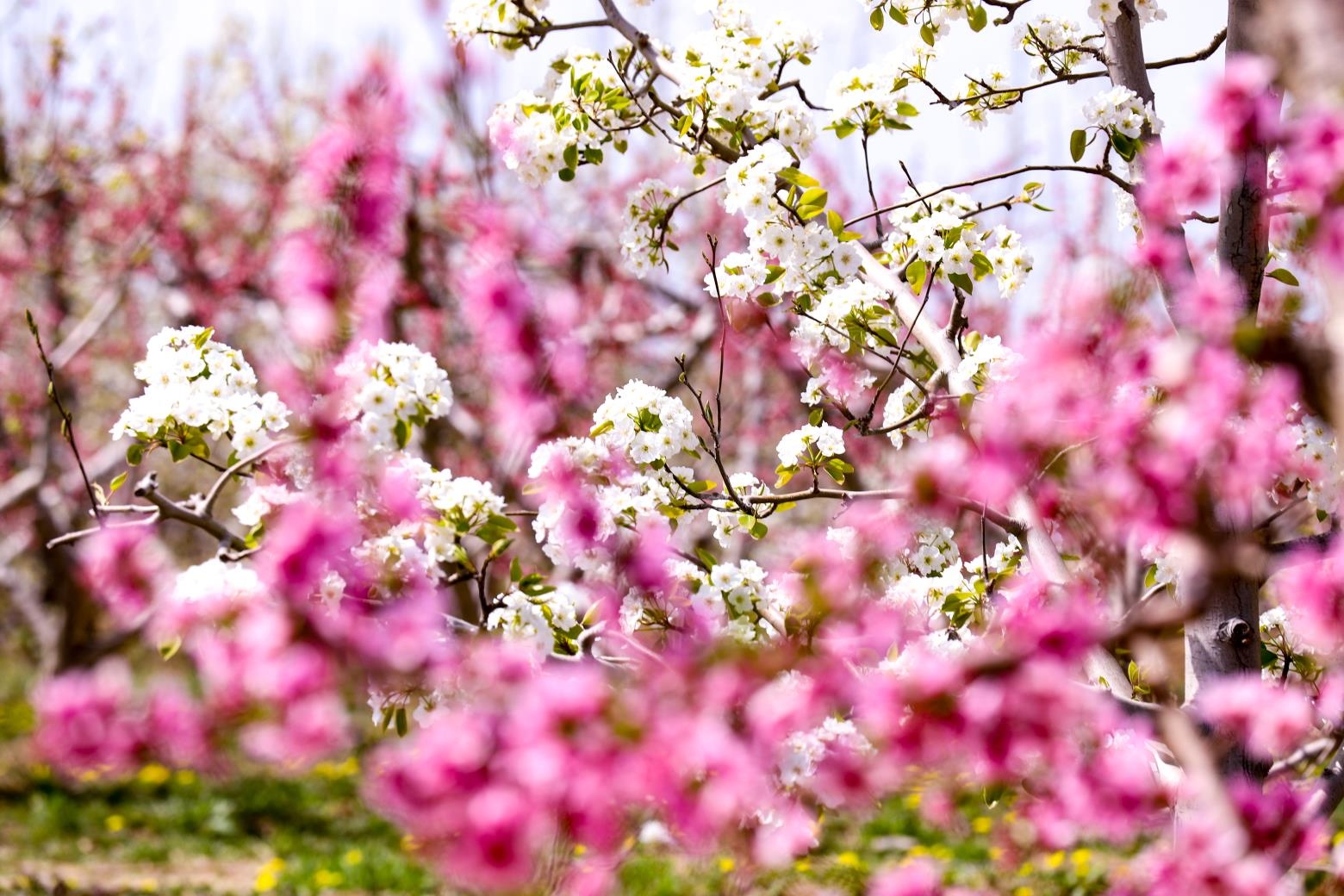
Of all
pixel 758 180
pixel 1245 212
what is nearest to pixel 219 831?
pixel 758 180

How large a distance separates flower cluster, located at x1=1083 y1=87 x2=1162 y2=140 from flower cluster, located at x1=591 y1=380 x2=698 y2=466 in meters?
1.22

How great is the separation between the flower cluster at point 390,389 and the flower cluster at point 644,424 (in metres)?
0.58

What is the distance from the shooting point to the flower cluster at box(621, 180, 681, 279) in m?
3.35

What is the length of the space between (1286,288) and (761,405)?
19.1 ft

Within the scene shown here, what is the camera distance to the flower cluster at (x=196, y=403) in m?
Result: 2.50

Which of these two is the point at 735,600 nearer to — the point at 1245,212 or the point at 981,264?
the point at 981,264

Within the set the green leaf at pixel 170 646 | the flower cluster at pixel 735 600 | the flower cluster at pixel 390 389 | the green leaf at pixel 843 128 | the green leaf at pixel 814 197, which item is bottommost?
the green leaf at pixel 170 646

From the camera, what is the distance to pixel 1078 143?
2.86 metres

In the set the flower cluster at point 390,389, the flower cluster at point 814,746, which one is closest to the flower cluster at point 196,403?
the flower cluster at point 390,389

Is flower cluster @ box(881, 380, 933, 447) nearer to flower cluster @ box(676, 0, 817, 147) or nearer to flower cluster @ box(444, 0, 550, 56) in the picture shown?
flower cluster @ box(676, 0, 817, 147)

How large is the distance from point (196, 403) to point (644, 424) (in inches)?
39.9

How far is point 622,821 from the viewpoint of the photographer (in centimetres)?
185

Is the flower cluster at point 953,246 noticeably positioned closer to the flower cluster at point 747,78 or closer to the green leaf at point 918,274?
the green leaf at point 918,274

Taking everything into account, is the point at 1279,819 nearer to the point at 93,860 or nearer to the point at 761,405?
the point at 93,860
